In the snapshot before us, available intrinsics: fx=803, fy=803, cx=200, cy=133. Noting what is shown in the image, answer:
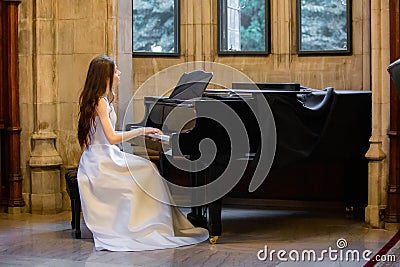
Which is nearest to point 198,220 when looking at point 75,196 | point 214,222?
point 214,222

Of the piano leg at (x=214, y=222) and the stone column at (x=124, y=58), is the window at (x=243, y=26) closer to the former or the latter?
the stone column at (x=124, y=58)

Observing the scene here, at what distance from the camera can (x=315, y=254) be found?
19.3 ft

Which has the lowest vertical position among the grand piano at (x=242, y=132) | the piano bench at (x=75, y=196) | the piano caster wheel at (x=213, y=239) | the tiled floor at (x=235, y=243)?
the tiled floor at (x=235, y=243)

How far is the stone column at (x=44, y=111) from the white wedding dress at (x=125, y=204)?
1.66 m

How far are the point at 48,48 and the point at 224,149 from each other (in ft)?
8.26

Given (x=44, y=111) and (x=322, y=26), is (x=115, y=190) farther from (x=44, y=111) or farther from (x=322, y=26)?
(x=322, y=26)

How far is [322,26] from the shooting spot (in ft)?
31.2

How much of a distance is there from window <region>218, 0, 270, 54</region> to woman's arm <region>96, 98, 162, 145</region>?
11.7 ft

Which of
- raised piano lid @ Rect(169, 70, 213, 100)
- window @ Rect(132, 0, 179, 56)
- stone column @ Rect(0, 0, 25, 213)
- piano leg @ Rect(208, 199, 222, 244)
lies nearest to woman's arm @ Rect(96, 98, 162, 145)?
raised piano lid @ Rect(169, 70, 213, 100)

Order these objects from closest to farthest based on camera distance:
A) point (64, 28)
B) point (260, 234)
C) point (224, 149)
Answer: point (224, 149) < point (260, 234) < point (64, 28)

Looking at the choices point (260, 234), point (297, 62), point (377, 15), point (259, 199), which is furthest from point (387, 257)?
point (297, 62)

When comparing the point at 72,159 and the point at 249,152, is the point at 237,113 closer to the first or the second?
the point at 249,152

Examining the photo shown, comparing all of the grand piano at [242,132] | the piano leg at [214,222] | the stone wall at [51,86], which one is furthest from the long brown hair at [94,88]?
the stone wall at [51,86]

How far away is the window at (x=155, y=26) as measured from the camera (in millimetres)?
9812
